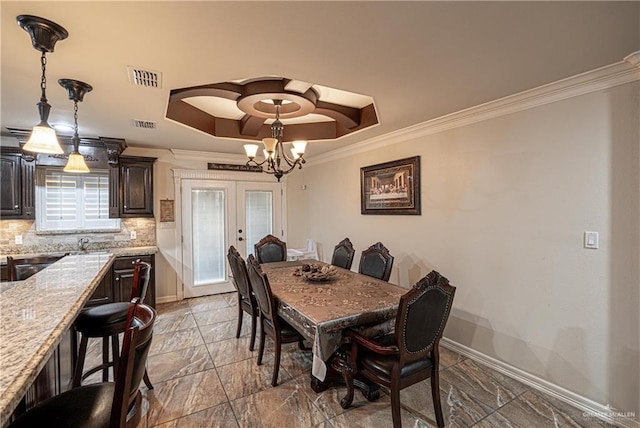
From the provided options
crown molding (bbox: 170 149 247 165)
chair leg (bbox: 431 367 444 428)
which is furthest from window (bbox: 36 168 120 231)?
chair leg (bbox: 431 367 444 428)

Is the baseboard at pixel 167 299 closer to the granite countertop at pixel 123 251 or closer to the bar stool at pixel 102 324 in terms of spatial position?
the granite countertop at pixel 123 251

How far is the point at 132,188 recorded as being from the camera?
165 inches

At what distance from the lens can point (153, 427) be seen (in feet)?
6.49

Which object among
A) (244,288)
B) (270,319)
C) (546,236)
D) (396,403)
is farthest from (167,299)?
(546,236)

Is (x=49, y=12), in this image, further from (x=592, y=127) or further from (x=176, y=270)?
(x=176, y=270)

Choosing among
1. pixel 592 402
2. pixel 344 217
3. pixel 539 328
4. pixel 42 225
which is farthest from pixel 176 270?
pixel 592 402

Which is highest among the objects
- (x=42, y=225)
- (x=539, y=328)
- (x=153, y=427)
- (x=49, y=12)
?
(x=49, y=12)

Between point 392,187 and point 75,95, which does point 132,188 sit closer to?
point 75,95

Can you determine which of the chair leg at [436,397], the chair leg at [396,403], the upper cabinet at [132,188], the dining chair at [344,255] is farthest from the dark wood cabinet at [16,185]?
the chair leg at [436,397]

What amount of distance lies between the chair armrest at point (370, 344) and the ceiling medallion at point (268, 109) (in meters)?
1.99

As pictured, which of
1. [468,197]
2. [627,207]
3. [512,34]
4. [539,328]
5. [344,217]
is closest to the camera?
[512,34]

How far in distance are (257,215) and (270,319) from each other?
3.12 metres

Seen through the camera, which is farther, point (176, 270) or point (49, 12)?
point (176, 270)

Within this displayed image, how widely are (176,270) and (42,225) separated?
175 cm
